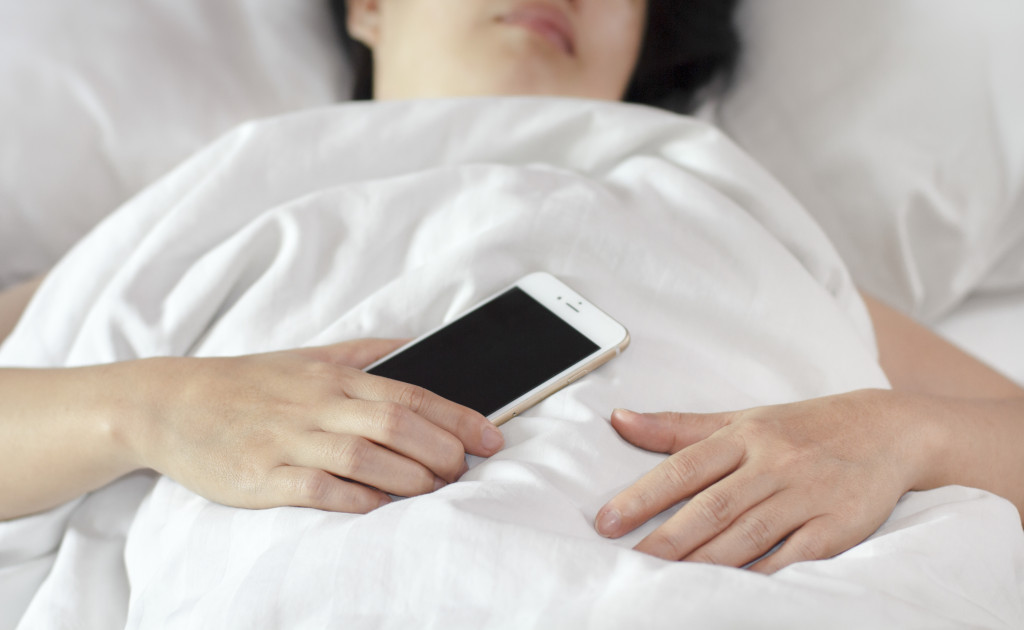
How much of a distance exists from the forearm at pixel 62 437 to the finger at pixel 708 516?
17.0 inches

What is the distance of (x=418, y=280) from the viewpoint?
740 millimetres

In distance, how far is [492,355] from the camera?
69cm

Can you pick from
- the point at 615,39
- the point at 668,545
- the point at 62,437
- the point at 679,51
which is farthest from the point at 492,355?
the point at 679,51

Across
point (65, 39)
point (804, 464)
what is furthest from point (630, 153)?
point (65, 39)

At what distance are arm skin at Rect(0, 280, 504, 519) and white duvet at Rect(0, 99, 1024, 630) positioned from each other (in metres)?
0.03

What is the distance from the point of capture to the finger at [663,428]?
2.05 feet

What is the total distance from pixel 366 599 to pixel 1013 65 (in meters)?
1.05

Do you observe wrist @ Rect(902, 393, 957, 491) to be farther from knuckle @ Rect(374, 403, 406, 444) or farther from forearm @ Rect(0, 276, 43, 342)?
forearm @ Rect(0, 276, 43, 342)

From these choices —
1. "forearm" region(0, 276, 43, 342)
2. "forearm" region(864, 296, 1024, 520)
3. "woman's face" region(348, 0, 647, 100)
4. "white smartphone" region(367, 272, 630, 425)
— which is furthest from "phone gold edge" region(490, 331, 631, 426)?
"forearm" region(0, 276, 43, 342)

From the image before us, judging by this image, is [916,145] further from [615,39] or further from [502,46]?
[502,46]

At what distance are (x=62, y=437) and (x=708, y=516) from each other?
53 cm

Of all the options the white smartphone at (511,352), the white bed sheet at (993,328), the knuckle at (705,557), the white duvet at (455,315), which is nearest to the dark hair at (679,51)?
the white duvet at (455,315)

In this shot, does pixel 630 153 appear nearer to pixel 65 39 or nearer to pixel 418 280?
pixel 418 280

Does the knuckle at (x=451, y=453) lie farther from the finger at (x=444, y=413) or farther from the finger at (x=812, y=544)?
the finger at (x=812, y=544)
